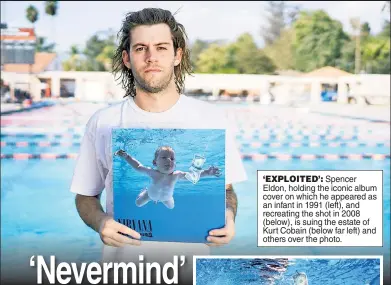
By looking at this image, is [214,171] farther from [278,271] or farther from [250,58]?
[250,58]

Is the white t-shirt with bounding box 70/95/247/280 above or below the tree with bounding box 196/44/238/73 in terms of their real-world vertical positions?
below

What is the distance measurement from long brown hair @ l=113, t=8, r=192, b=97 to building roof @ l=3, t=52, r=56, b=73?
6.42 m

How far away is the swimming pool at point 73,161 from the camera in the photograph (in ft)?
16.0

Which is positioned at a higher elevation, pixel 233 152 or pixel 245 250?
pixel 233 152

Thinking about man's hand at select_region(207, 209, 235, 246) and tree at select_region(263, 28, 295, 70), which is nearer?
man's hand at select_region(207, 209, 235, 246)

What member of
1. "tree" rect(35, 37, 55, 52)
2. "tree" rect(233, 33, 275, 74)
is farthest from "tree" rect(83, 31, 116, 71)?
"tree" rect(233, 33, 275, 74)

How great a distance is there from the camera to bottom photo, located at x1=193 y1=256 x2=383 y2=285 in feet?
4.86

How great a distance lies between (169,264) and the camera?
158cm

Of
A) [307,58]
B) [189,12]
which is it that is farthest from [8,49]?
[307,58]

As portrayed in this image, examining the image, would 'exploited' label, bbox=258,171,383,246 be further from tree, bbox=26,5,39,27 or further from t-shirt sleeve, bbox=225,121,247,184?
tree, bbox=26,5,39,27

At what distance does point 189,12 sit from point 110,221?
663 cm

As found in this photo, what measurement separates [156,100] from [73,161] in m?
5.68

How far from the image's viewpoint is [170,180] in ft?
4.08

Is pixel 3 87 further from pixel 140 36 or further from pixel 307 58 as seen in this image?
pixel 140 36
